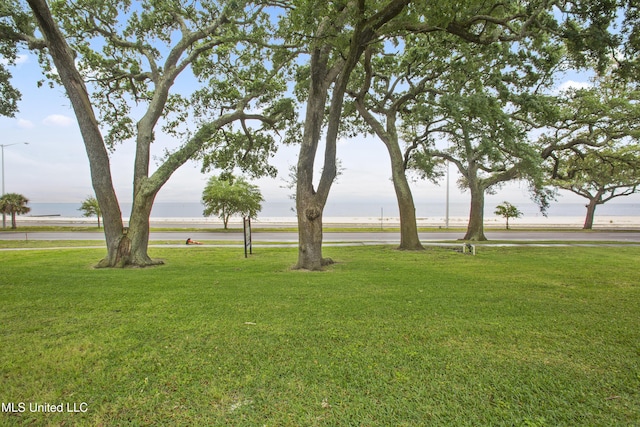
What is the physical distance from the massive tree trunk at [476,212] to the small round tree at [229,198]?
19.1m

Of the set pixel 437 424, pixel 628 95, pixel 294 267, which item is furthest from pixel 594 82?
pixel 437 424

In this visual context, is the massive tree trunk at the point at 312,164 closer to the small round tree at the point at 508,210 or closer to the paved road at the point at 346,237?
the paved road at the point at 346,237

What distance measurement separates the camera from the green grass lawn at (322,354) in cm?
271

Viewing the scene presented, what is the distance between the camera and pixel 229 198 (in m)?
32.5

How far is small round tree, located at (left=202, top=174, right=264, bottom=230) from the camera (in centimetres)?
3256

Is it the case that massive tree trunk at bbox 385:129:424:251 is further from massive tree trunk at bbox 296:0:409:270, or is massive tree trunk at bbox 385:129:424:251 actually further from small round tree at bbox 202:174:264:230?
small round tree at bbox 202:174:264:230

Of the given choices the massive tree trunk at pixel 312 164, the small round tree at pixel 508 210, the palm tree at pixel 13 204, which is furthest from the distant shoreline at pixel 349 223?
the massive tree trunk at pixel 312 164

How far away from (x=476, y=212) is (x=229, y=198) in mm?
20777

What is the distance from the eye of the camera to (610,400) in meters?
2.84

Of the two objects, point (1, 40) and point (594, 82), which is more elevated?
point (594, 82)

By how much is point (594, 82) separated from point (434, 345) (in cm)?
2065

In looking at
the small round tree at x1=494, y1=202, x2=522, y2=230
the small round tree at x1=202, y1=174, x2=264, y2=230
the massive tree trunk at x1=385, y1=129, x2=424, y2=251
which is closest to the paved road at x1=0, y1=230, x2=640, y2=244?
the massive tree trunk at x1=385, y1=129, x2=424, y2=251

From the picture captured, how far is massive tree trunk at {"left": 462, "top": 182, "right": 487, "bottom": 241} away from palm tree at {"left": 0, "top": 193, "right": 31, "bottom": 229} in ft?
129

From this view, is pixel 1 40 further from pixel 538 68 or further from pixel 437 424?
pixel 538 68
